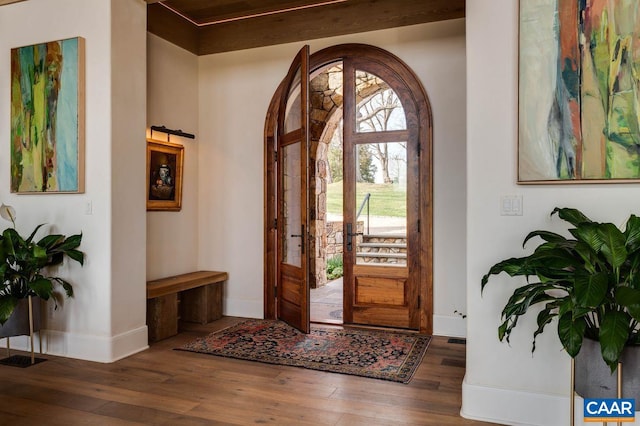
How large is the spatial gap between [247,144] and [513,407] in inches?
144

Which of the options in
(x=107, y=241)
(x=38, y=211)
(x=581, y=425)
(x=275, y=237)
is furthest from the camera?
(x=275, y=237)

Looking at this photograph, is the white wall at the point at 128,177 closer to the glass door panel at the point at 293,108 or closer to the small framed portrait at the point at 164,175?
the small framed portrait at the point at 164,175

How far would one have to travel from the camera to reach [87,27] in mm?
3648

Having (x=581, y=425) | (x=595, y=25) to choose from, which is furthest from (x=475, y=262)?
(x=595, y=25)

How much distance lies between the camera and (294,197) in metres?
4.58

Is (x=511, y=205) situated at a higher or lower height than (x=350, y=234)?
higher

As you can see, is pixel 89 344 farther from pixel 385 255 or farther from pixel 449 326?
pixel 449 326

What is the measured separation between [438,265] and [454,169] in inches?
36.0

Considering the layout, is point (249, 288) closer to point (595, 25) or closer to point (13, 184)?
point (13, 184)

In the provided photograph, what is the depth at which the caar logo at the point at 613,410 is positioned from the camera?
191 cm

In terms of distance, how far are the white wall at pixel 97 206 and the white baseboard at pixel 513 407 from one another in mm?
2665

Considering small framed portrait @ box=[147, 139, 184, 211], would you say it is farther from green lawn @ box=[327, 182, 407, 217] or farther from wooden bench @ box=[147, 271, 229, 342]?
green lawn @ box=[327, 182, 407, 217]

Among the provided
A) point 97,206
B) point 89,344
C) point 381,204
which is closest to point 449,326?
point 381,204

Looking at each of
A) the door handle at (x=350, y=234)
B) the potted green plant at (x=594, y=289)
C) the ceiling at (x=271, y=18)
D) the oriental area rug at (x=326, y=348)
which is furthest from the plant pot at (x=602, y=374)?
the ceiling at (x=271, y=18)
